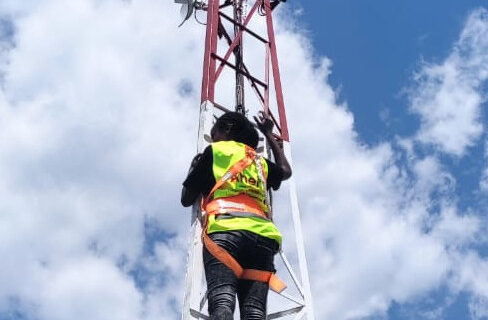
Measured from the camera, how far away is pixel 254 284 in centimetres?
375

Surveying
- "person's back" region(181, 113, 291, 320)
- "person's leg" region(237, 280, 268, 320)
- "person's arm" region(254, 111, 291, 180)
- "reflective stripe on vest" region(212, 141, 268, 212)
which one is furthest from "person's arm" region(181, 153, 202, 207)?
"person's leg" region(237, 280, 268, 320)

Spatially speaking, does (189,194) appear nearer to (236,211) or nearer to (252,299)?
(236,211)

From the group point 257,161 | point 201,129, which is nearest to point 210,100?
point 201,129

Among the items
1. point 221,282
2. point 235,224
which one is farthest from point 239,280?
point 235,224

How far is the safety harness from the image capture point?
3.62 m

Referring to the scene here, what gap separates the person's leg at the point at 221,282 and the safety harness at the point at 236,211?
0.11ft

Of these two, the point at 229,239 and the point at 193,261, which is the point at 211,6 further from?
the point at 229,239

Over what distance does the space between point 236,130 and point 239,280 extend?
117 cm

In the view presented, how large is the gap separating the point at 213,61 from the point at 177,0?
264 centimetres

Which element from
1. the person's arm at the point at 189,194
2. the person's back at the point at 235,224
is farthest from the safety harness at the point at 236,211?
the person's arm at the point at 189,194

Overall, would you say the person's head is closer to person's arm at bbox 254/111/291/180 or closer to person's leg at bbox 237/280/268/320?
person's arm at bbox 254/111/291/180

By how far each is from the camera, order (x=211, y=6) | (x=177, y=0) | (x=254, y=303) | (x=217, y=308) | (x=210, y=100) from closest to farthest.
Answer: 1. (x=217, y=308)
2. (x=254, y=303)
3. (x=210, y=100)
4. (x=211, y=6)
5. (x=177, y=0)

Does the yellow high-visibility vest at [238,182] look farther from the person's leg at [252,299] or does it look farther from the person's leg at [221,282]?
the person's leg at [252,299]

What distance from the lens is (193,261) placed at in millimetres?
4895
